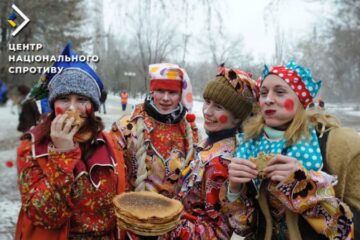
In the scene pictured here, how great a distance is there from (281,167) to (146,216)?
635 mm

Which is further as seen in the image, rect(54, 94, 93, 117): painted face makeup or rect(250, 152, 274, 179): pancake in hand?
rect(54, 94, 93, 117): painted face makeup

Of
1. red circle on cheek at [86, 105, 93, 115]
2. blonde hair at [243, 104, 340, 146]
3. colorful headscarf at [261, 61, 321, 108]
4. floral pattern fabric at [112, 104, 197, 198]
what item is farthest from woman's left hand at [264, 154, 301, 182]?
floral pattern fabric at [112, 104, 197, 198]

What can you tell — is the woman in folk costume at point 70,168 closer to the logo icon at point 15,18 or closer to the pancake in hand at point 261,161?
the pancake in hand at point 261,161

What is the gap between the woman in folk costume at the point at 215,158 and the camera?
1.85 m

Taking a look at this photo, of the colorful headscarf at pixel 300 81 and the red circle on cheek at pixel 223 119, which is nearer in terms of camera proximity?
the colorful headscarf at pixel 300 81

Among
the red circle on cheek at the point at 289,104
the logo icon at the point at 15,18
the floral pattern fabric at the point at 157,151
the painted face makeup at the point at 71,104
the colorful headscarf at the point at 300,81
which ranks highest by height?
the logo icon at the point at 15,18

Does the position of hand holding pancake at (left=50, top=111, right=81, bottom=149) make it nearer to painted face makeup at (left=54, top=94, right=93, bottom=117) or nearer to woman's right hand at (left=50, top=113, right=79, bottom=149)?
woman's right hand at (left=50, top=113, right=79, bottom=149)

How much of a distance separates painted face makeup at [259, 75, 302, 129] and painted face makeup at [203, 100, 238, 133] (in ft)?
1.10

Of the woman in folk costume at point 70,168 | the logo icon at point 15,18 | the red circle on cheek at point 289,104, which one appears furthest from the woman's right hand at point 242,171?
the logo icon at point 15,18

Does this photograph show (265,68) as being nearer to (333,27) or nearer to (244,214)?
(244,214)

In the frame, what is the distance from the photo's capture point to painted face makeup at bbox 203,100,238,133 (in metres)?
2.13

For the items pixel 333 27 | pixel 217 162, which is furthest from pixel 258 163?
pixel 333 27

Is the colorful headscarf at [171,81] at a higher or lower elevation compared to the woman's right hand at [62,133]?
higher

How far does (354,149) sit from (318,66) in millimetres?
54285
